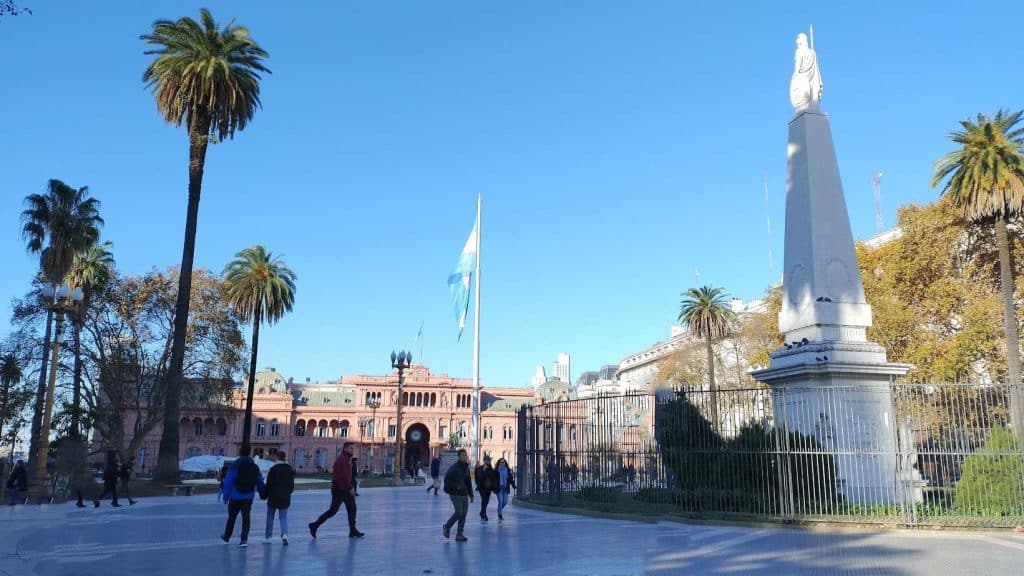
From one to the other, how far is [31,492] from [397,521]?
543 inches

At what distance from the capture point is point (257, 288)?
48938 mm

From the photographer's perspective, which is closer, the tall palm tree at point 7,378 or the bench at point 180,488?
the bench at point 180,488

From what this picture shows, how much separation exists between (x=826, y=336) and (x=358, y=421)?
82.1m

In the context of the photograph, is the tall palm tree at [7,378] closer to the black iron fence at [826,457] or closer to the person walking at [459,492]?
the black iron fence at [826,457]

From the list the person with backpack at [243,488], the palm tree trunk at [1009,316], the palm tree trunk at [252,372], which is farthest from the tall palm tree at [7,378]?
the palm tree trunk at [1009,316]

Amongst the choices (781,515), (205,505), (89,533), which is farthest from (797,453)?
(205,505)

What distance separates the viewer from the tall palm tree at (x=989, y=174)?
2814 cm

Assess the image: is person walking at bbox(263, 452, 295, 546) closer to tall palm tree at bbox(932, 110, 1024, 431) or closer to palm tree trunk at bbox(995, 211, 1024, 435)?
palm tree trunk at bbox(995, 211, 1024, 435)

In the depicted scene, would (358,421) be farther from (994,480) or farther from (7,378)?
(994,480)

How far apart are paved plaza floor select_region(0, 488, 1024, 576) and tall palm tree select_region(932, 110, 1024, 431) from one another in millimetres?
19542

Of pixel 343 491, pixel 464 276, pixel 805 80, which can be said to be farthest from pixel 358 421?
pixel 343 491

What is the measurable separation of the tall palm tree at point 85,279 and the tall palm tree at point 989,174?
1523 inches

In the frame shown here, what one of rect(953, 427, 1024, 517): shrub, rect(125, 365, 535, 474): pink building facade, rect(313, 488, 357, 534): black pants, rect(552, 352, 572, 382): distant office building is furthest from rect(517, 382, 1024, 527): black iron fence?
rect(552, 352, 572, 382): distant office building

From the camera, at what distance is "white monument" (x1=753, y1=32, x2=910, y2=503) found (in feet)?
47.2
